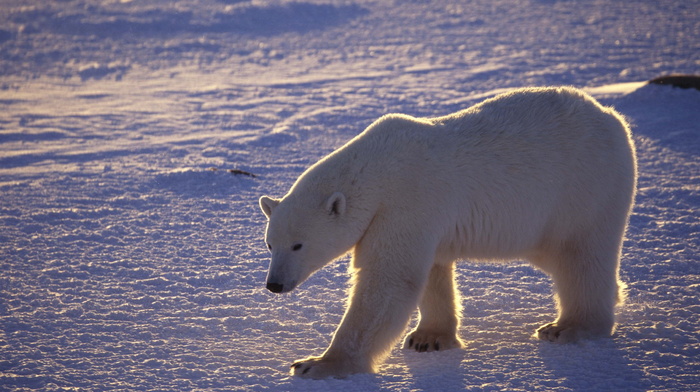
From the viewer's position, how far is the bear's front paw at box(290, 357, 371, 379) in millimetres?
3203

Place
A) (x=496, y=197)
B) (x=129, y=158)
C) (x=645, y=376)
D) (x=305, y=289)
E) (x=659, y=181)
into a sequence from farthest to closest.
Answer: (x=129, y=158), (x=659, y=181), (x=305, y=289), (x=496, y=197), (x=645, y=376)

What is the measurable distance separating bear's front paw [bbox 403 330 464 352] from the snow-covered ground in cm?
8

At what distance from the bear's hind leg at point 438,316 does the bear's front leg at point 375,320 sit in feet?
1.44

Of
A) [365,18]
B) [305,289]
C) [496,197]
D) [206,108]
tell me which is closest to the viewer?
[496,197]

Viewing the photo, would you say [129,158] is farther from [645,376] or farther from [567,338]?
[645,376]

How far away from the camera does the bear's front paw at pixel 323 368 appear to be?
3.20 meters

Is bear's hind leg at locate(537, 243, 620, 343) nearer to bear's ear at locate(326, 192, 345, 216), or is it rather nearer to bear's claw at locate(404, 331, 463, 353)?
bear's claw at locate(404, 331, 463, 353)

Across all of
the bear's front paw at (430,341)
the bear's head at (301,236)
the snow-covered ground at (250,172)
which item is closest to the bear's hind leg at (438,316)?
the bear's front paw at (430,341)

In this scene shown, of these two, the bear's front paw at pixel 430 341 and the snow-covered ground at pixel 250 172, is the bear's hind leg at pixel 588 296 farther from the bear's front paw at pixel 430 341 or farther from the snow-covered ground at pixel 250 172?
the bear's front paw at pixel 430 341

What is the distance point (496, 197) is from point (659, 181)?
9.94 feet

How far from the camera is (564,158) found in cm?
362

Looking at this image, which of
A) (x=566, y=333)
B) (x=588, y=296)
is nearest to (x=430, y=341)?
(x=566, y=333)

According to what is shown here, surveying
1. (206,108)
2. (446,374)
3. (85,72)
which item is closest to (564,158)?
(446,374)

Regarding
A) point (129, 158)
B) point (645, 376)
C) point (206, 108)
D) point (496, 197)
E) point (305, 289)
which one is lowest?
point (645, 376)
